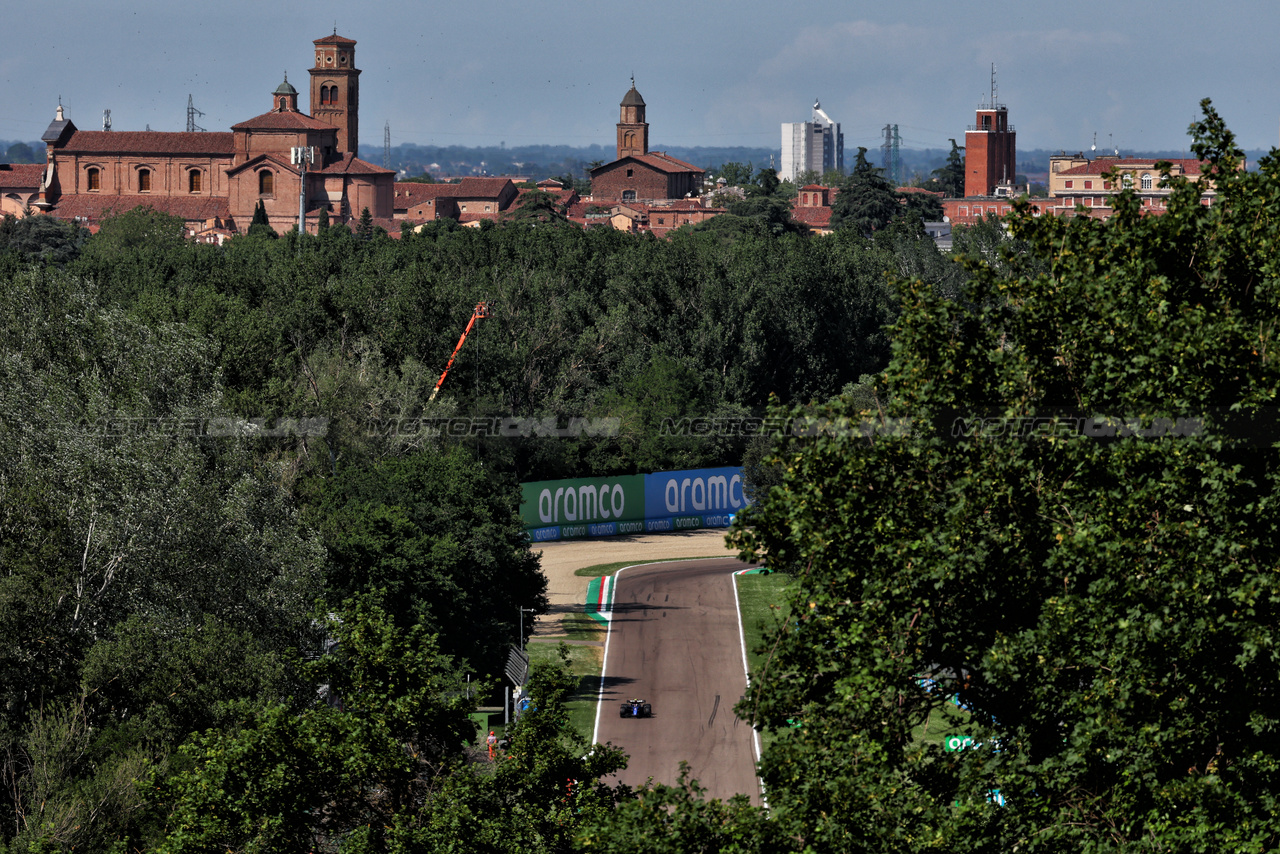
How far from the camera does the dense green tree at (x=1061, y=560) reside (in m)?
12.5

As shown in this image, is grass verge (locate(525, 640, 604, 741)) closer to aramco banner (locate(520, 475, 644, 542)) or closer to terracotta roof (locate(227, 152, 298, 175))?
aramco banner (locate(520, 475, 644, 542))

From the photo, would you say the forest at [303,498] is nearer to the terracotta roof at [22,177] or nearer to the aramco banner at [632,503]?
the aramco banner at [632,503]

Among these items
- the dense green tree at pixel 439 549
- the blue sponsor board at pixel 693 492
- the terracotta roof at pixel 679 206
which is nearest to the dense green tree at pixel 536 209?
the terracotta roof at pixel 679 206

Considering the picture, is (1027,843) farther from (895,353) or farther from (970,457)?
(895,353)

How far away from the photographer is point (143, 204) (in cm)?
15850

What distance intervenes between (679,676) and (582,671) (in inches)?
108

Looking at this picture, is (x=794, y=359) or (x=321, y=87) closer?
(x=794, y=359)

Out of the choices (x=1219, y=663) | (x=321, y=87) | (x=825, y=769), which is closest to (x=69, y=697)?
(x=825, y=769)

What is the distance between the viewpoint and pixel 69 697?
23438mm

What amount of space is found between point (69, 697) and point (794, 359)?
56842 mm

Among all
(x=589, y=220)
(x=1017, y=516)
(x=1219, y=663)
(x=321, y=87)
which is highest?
(x=321, y=87)

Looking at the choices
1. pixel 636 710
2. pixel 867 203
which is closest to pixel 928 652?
pixel 636 710

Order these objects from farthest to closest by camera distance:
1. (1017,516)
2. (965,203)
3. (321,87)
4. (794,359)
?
(321,87) < (965,203) < (794,359) < (1017,516)

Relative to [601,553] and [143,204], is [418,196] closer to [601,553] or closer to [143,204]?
[143,204]
